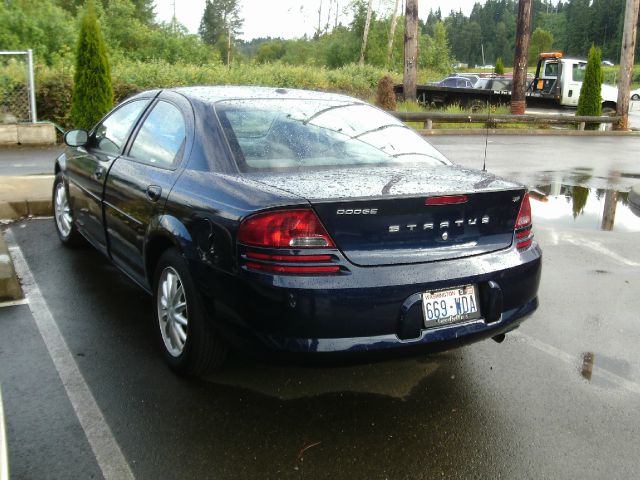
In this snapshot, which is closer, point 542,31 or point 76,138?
point 76,138

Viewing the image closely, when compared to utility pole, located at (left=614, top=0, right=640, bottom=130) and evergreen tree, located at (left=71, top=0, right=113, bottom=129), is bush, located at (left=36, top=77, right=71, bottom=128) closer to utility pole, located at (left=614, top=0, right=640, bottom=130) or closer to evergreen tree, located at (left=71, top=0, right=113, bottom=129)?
evergreen tree, located at (left=71, top=0, right=113, bottom=129)

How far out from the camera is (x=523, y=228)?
11.7 feet

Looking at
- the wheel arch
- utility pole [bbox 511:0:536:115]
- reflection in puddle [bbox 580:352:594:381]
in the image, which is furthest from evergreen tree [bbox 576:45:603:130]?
the wheel arch

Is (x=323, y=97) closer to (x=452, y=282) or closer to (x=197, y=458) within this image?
(x=452, y=282)

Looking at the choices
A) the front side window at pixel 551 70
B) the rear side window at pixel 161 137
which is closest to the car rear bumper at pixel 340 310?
the rear side window at pixel 161 137

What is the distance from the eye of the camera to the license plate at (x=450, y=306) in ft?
10.0

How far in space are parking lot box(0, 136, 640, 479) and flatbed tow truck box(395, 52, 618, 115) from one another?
72.4ft

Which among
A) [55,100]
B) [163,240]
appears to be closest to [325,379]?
[163,240]

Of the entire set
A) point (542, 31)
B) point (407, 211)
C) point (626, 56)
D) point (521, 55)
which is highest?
point (542, 31)

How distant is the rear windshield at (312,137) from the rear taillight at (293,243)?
0.58 meters

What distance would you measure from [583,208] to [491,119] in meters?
11.7

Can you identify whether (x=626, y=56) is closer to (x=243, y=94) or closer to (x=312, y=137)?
(x=243, y=94)

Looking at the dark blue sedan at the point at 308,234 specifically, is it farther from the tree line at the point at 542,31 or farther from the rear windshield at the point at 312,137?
the tree line at the point at 542,31

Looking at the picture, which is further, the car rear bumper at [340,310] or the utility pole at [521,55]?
the utility pole at [521,55]
